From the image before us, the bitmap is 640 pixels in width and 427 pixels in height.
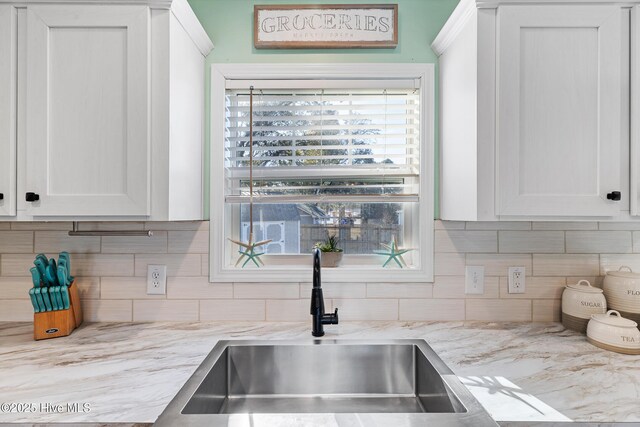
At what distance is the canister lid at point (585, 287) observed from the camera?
148cm

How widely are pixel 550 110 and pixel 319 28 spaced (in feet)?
3.25

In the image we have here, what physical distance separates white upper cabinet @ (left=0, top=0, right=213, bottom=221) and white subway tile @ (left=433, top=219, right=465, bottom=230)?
110cm

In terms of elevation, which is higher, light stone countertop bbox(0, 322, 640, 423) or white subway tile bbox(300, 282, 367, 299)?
white subway tile bbox(300, 282, 367, 299)

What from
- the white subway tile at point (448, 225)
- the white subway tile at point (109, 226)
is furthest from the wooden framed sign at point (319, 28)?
the white subway tile at point (109, 226)

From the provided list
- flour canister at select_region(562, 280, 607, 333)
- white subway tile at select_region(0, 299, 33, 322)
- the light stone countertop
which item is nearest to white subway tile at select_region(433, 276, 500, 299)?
the light stone countertop

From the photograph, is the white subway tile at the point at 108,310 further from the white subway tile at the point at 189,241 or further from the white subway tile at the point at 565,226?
the white subway tile at the point at 565,226

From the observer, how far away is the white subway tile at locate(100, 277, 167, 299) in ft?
5.33

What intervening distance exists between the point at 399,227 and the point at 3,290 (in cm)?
179

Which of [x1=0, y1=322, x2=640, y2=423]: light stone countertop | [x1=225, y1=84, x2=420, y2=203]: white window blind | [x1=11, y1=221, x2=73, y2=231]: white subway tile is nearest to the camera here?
[x1=0, y1=322, x2=640, y2=423]: light stone countertop

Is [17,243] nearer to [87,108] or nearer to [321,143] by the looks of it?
[87,108]

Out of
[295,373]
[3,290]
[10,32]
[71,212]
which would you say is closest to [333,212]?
[295,373]

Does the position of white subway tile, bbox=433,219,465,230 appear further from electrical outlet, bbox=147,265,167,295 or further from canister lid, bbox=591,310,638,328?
electrical outlet, bbox=147,265,167,295

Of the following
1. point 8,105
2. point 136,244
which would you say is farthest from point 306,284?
point 8,105

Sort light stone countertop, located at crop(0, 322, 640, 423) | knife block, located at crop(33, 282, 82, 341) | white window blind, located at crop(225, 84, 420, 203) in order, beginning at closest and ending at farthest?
light stone countertop, located at crop(0, 322, 640, 423) → knife block, located at crop(33, 282, 82, 341) → white window blind, located at crop(225, 84, 420, 203)
